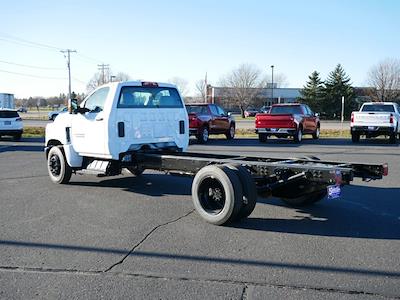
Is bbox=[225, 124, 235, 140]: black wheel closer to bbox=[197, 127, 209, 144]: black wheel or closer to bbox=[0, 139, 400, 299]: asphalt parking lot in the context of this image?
bbox=[197, 127, 209, 144]: black wheel

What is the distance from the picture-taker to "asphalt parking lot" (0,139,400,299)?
4.26 meters

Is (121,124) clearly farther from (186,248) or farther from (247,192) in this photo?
(186,248)

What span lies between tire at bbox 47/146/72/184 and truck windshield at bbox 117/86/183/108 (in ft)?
6.21

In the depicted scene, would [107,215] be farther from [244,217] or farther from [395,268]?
[395,268]

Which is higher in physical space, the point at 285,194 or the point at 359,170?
the point at 359,170

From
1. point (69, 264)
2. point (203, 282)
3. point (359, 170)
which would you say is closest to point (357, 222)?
point (359, 170)

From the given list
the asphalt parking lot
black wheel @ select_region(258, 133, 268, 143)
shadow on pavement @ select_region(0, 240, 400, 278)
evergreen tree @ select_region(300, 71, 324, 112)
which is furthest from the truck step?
evergreen tree @ select_region(300, 71, 324, 112)

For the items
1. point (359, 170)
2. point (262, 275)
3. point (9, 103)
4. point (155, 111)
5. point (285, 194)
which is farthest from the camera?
point (9, 103)

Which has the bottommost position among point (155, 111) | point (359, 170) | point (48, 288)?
point (48, 288)

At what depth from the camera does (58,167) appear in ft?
32.1

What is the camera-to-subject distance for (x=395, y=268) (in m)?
4.76

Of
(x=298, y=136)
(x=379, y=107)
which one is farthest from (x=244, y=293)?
(x=379, y=107)

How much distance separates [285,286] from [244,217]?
7.21 ft

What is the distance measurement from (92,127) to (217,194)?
A: 3.37 meters
